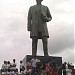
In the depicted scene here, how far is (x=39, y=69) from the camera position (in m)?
13.8

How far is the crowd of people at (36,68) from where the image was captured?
13.4 metres

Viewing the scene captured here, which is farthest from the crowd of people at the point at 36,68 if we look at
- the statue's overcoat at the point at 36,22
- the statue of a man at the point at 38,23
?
the statue's overcoat at the point at 36,22

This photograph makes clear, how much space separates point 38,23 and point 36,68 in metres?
3.55

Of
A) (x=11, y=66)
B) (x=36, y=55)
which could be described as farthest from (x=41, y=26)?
(x=11, y=66)

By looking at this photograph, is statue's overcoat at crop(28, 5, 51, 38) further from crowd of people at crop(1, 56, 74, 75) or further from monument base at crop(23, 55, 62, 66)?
crowd of people at crop(1, 56, 74, 75)

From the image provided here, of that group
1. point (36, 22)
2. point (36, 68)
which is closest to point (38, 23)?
point (36, 22)

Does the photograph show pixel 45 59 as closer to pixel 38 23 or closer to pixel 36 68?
pixel 36 68

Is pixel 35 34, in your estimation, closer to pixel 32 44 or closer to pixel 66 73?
pixel 32 44

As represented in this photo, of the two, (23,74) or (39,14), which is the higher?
(39,14)

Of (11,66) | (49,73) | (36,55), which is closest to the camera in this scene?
(49,73)

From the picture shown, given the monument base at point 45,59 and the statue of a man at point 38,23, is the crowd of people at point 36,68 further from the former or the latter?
the statue of a man at point 38,23

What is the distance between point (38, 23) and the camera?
16516mm

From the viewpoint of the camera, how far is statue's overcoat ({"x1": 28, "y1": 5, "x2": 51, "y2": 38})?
16.3 metres

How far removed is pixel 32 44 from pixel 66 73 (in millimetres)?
3413
